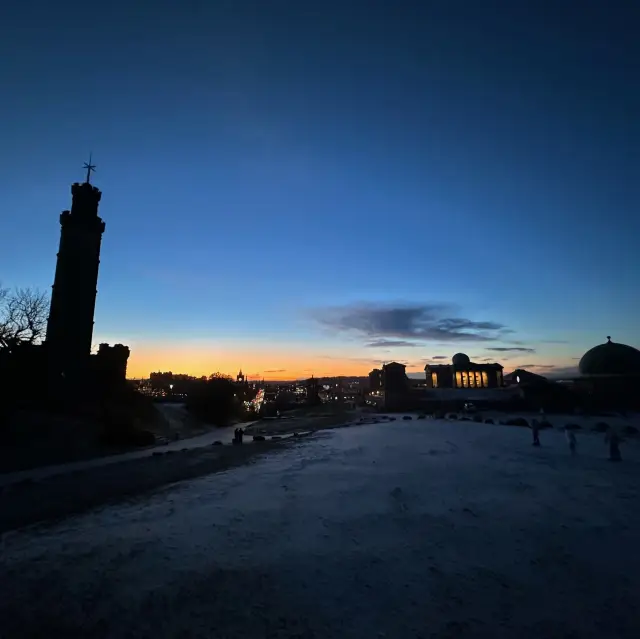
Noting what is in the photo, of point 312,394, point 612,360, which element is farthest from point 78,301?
point 612,360

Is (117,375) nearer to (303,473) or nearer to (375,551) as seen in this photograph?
(303,473)

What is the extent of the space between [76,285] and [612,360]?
77.6m

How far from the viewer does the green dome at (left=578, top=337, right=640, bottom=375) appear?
203 feet

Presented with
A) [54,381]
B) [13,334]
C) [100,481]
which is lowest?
[100,481]

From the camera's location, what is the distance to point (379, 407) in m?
75.4

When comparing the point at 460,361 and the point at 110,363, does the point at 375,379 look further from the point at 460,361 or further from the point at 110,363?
the point at 110,363

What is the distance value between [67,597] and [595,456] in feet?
77.1

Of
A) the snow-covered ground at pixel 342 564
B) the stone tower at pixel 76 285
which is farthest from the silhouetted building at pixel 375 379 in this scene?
the snow-covered ground at pixel 342 564

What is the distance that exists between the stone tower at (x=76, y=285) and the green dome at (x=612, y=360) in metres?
74.2

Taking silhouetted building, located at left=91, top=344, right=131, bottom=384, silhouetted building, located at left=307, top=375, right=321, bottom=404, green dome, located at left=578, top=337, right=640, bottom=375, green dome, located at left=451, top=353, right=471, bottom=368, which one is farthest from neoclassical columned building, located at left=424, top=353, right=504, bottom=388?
silhouetted building, located at left=91, top=344, right=131, bottom=384

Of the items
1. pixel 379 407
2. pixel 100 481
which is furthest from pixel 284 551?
pixel 379 407

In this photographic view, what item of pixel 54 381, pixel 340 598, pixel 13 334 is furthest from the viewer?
pixel 54 381

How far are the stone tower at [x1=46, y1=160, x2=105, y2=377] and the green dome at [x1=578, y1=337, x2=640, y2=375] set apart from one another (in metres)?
74.2

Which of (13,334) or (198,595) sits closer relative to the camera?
(198,595)
